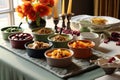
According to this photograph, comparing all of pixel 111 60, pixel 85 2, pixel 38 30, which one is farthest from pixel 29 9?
pixel 85 2

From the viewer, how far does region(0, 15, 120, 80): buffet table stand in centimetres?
122

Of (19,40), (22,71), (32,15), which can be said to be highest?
(32,15)

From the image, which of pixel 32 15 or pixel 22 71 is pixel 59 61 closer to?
pixel 22 71

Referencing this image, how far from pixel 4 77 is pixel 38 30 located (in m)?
0.36

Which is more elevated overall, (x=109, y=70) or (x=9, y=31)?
(x=9, y=31)

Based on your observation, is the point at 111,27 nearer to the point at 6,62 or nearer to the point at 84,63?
the point at 84,63

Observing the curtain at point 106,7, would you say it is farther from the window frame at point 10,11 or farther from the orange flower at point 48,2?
the orange flower at point 48,2

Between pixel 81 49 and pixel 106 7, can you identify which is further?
pixel 106 7

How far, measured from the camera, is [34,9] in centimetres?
165

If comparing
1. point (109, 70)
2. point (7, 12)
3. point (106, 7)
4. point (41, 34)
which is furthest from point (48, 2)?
point (106, 7)

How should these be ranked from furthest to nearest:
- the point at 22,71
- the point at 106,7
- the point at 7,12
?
the point at 106,7, the point at 7,12, the point at 22,71

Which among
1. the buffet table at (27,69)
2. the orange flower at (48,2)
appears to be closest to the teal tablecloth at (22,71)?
the buffet table at (27,69)

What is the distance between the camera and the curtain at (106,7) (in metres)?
2.98

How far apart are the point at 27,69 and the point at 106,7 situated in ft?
6.26
